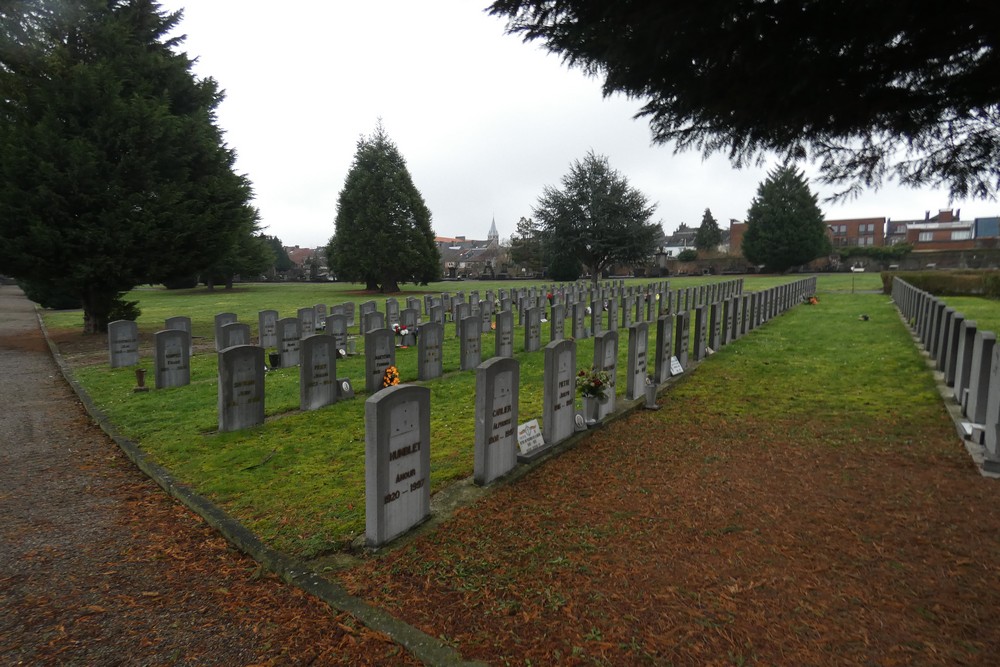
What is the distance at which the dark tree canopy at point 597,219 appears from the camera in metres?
40.1

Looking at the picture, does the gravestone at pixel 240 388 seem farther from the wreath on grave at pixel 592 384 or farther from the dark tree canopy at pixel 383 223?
the dark tree canopy at pixel 383 223

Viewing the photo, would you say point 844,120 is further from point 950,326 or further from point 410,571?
point 950,326

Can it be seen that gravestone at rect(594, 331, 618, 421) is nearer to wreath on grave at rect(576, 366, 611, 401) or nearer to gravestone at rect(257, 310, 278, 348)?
wreath on grave at rect(576, 366, 611, 401)

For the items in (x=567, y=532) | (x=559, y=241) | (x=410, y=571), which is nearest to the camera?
(x=410, y=571)

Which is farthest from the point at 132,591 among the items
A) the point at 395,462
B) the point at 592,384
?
the point at 592,384

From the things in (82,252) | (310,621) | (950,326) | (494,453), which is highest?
(82,252)

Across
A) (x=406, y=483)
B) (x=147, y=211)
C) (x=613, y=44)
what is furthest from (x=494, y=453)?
(x=147, y=211)

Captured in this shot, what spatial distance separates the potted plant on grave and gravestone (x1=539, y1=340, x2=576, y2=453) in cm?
19

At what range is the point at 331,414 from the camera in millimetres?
8078

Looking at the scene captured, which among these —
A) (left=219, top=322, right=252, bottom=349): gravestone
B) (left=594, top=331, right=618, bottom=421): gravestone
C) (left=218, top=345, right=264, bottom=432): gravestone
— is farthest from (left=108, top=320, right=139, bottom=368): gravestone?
(left=594, top=331, right=618, bottom=421): gravestone

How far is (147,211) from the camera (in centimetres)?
1555

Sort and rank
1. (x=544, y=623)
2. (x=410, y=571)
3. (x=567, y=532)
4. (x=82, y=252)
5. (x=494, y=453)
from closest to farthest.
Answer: (x=544, y=623), (x=410, y=571), (x=567, y=532), (x=494, y=453), (x=82, y=252)

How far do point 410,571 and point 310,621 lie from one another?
0.71 meters

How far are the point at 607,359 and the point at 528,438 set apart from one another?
231cm
